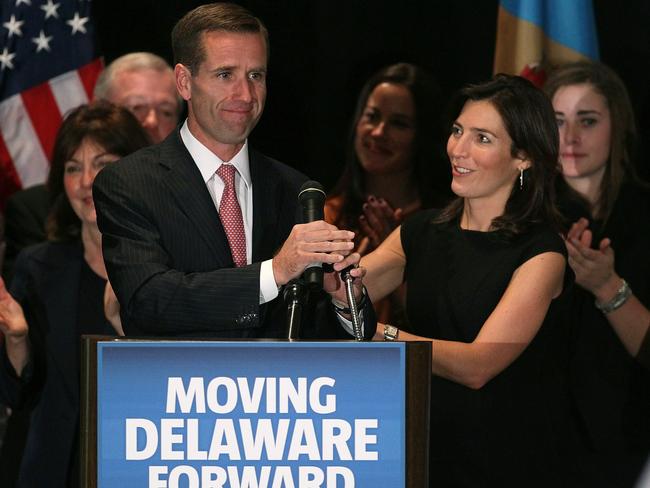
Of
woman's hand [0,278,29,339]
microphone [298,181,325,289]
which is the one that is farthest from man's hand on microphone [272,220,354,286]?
woman's hand [0,278,29,339]

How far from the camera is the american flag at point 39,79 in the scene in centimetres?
438

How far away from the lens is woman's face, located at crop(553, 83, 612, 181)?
3.79m

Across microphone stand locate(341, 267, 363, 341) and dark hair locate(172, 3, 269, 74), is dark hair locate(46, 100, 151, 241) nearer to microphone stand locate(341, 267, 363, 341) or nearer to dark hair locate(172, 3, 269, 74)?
dark hair locate(172, 3, 269, 74)

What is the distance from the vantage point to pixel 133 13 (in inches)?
167

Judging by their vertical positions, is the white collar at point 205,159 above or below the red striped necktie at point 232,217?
above

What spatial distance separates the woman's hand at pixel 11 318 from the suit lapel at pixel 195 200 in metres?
0.87

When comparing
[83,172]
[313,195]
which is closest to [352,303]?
[313,195]

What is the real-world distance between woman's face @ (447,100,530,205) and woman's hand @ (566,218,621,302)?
0.50 m

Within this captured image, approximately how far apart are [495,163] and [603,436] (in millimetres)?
1104

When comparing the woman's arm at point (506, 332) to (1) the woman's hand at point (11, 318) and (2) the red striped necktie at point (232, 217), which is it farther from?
(1) the woman's hand at point (11, 318)

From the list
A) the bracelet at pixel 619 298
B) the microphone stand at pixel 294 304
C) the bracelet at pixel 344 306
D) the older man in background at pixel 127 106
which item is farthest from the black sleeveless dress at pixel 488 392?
the older man in background at pixel 127 106

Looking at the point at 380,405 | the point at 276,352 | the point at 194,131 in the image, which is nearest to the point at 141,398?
the point at 276,352

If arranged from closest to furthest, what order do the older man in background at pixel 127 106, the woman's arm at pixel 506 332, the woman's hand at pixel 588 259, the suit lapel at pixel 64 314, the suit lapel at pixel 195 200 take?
the suit lapel at pixel 195 200 → the woman's arm at pixel 506 332 → the suit lapel at pixel 64 314 → the woman's hand at pixel 588 259 → the older man in background at pixel 127 106

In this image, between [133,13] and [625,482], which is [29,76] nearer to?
[133,13]
